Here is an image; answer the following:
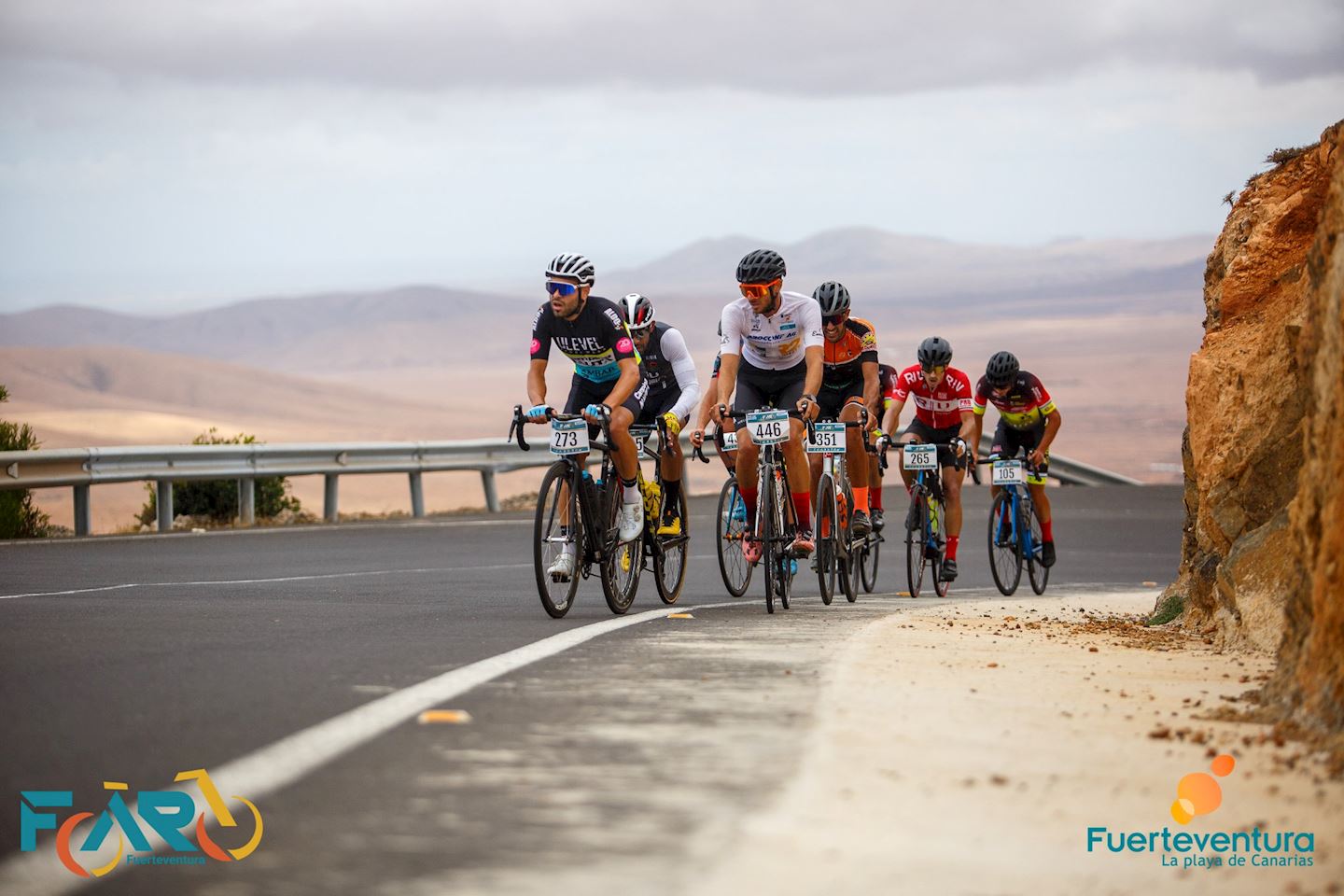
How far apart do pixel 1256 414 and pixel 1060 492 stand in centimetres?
1986

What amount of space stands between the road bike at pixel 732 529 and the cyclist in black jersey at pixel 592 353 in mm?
1142

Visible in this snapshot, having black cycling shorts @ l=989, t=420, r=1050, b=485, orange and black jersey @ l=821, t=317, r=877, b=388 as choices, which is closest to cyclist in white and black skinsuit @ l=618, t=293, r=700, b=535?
orange and black jersey @ l=821, t=317, r=877, b=388

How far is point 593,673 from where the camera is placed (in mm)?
7750

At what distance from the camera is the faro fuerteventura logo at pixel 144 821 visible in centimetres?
484

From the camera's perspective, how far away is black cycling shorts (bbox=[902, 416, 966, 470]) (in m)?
15.7

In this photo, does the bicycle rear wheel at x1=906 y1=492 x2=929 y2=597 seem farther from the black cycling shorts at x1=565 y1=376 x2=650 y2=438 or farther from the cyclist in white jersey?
the black cycling shorts at x1=565 y1=376 x2=650 y2=438

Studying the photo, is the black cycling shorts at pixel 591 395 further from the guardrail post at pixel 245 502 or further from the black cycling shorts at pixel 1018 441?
the guardrail post at pixel 245 502

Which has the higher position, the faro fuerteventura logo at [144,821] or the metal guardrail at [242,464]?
the metal guardrail at [242,464]

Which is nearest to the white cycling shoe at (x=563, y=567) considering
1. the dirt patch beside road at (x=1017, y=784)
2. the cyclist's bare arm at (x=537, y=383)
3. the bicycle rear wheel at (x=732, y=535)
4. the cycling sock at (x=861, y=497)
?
the cyclist's bare arm at (x=537, y=383)

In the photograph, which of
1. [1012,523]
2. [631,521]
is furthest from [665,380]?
[1012,523]

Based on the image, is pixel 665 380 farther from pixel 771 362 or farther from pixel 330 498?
pixel 330 498

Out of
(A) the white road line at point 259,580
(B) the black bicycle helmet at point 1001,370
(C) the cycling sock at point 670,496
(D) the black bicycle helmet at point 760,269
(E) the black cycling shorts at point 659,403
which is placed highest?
(D) the black bicycle helmet at point 760,269

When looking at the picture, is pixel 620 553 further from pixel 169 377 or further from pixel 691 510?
pixel 169 377

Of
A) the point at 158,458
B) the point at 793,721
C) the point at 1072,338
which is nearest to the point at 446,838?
the point at 793,721
